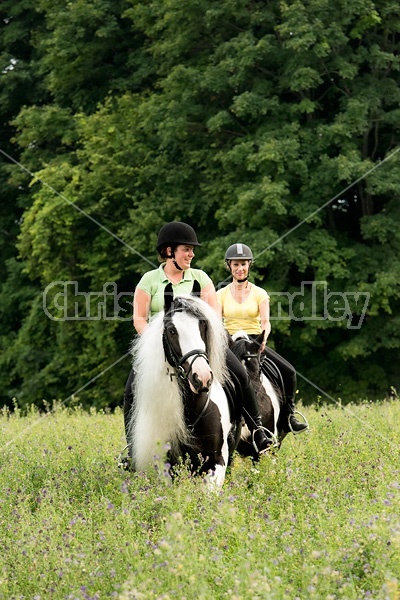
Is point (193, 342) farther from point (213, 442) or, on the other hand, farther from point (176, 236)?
point (176, 236)

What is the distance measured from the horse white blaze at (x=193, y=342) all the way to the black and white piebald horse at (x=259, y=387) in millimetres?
1736

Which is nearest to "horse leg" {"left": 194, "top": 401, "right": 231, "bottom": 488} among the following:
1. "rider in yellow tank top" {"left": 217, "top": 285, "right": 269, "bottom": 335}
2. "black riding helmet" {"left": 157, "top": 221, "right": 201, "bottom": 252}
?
"black riding helmet" {"left": 157, "top": 221, "right": 201, "bottom": 252}

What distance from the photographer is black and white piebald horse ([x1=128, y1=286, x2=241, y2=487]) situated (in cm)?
720

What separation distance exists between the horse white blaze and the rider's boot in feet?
4.88

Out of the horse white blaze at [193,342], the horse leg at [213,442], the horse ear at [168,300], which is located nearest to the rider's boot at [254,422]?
the horse leg at [213,442]

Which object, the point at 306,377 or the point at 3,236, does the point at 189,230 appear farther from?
the point at 3,236

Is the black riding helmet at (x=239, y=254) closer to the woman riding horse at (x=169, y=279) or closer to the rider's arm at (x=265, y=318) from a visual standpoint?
the rider's arm at (x=265, y=318)

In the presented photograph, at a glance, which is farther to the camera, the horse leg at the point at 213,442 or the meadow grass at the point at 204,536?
the horse leg at the point at 213,442

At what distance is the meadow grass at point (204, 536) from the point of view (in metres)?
4.93

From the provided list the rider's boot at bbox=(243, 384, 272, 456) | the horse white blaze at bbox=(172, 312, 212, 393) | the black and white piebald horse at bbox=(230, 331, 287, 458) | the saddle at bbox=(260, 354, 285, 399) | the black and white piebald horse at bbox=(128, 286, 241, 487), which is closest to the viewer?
the horse white blaze at bbox=(172, 312, 212, 393)

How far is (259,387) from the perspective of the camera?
9.77 metres

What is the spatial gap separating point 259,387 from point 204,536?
4230mm

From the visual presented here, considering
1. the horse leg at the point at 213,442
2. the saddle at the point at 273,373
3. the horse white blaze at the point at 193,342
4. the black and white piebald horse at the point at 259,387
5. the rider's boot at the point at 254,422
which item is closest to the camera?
the horse white blaze at the point at 193,342

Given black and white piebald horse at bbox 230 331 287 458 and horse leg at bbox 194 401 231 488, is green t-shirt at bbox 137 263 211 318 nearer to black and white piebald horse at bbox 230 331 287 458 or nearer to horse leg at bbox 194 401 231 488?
horse leg at bbox 194 401 231 488
